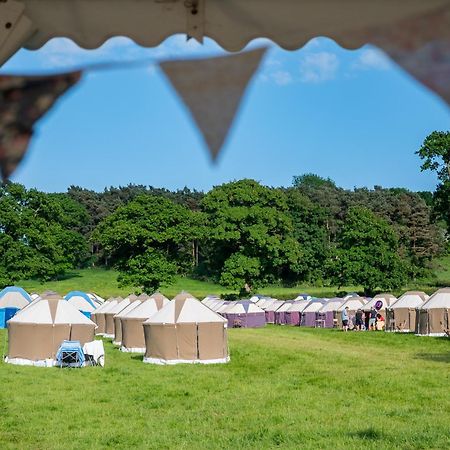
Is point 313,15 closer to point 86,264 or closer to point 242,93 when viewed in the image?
point 242,93

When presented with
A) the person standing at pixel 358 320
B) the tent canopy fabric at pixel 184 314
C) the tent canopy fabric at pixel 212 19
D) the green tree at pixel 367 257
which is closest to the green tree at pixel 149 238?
the green tree at pixel 367 257

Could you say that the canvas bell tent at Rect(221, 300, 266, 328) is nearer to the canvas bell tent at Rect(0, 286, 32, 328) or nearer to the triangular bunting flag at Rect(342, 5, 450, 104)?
the canvas bell tent at Rect(0, 286, 32, 328)

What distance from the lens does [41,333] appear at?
1652 centimetres

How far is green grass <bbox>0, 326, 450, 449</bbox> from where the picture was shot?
831 cm

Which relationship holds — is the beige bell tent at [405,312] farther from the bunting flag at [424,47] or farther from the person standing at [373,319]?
the bunting flag at [424,47]

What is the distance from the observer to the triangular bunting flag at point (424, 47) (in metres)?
2.32

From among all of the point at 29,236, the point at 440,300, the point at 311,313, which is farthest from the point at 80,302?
the point at 440,300

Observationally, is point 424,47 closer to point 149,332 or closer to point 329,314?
point 149,332

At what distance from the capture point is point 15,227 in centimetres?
4406

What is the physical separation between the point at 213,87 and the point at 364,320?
102ft

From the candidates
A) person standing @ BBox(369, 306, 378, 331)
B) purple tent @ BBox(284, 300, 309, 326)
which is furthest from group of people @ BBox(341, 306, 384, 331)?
purple tent @ BBox(284, 300, 309, 326)

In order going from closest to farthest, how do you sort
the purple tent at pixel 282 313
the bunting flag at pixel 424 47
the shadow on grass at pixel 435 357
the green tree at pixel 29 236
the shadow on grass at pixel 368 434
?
the bunting flag at pixel 424 47 < the shadow on grass at pixel 368 434 < the shadow on grass at pixel 435 357 < the purple tent at pixel 282 313 < the green tree at pixel 29 236

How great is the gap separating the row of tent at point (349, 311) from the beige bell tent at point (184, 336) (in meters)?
11.8

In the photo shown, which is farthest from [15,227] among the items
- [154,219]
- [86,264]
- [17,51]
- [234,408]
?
[17,51]
